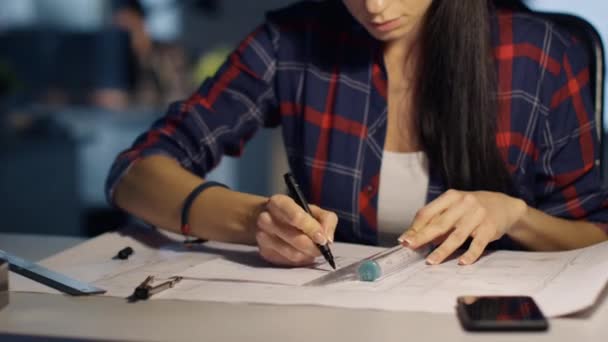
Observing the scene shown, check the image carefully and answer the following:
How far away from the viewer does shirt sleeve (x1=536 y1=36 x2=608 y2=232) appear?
4.46 feet

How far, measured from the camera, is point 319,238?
1071 millimetres

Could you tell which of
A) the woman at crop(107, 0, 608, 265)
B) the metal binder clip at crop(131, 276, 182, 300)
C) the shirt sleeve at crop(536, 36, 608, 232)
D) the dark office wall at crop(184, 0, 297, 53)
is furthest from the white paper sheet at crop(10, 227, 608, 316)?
the dark office wall at crop(184, 0, 297, 53)

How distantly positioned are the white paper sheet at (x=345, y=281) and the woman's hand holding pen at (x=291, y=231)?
18 mm

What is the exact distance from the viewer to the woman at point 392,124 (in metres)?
1.31

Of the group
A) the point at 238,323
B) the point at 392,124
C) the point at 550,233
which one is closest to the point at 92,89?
the point at 392,124

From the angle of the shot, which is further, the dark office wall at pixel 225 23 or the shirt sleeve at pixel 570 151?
the dark office wall at pixel 225 23

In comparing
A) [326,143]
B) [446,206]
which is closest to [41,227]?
[326,143]

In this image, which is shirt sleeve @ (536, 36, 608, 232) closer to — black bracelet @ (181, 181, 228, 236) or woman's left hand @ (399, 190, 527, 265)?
woman's left hand @ (399, 190, 527, 265)

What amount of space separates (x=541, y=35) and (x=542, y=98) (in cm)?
10

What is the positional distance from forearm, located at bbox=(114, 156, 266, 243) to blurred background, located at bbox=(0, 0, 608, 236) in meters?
2.23

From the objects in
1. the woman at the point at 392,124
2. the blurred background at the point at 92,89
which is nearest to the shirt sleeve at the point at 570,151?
the woman at the point at 392,124

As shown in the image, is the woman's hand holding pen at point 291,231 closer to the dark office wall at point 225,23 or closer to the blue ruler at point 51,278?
the blue ruler at point 51,278

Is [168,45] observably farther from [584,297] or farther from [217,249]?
[584,297]

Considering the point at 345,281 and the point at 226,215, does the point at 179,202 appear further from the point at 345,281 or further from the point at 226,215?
the point at 345,281
